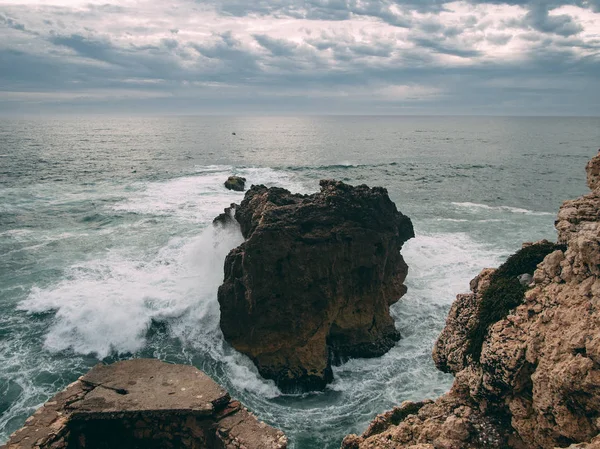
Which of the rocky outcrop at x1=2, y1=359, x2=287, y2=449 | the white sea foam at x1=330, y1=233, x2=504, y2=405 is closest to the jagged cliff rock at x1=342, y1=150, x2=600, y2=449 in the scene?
the rocky outcrop at x1=2, y1=359, x2=287, y2=449

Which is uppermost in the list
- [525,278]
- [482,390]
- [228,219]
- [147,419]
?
[525,278]

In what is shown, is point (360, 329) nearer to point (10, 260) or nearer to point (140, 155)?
point (10, 260)

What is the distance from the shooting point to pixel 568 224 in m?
9.12

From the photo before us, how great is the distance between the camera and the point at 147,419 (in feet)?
39.8

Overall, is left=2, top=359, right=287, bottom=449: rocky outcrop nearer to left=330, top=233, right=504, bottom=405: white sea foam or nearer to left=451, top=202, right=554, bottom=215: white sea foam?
left=330, top=233, right=504, bottom=405: white sea foam

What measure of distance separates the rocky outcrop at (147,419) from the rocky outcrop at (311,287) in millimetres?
7042

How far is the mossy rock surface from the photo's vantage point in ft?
28.0

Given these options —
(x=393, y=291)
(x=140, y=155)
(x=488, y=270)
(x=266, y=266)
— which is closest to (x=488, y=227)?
(x=393, y=291)

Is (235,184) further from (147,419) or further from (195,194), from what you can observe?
(147,419)

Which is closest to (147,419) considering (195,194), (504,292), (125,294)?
(504,292)

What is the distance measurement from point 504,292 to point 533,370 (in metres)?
2.18

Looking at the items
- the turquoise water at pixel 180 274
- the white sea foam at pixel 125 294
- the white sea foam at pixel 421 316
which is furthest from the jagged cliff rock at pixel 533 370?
the white sea foam at pixel 125 294

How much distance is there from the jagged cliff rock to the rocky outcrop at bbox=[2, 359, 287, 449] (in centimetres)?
380

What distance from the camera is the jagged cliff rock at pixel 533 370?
634 cm
